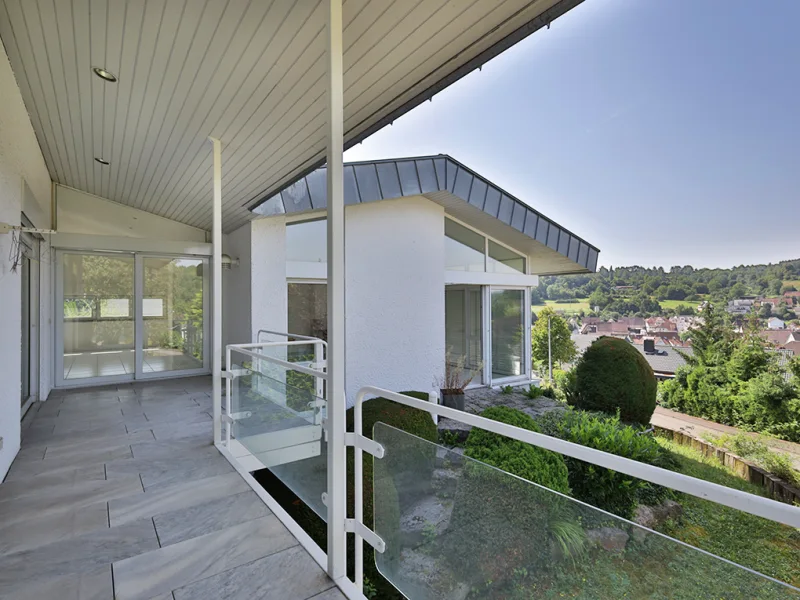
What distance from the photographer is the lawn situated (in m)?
11.3

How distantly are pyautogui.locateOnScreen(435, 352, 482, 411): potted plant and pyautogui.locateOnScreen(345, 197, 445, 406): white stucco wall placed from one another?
0.22 metres

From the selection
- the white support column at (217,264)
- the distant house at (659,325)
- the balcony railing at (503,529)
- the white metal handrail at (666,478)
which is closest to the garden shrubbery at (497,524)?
the balcony railing at (503,529)

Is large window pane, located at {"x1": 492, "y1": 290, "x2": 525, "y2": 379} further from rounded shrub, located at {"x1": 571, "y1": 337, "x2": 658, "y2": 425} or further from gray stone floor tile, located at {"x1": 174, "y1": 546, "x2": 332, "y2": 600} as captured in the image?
gray stone floor tile, located at {"x1": 174, "y1": 546, "x2": 332, "y2": 600}

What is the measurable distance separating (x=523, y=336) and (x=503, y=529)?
8.22 meters

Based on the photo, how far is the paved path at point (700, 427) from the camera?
6.84m

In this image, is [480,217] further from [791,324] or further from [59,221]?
[791,324]

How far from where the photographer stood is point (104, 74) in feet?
8.91

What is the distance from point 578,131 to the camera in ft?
75.3

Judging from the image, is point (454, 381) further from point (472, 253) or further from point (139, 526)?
point (139, 526)

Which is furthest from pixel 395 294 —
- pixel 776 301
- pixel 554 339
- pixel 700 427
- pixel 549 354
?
pixel 776 301

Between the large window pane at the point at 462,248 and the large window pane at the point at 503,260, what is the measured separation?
0.80 feet

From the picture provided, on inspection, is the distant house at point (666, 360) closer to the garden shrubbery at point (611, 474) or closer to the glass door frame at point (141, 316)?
the garden shrubbery at point (611, 474)

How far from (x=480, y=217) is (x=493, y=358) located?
2.97m

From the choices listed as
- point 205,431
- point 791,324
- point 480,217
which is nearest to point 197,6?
point 205,431
